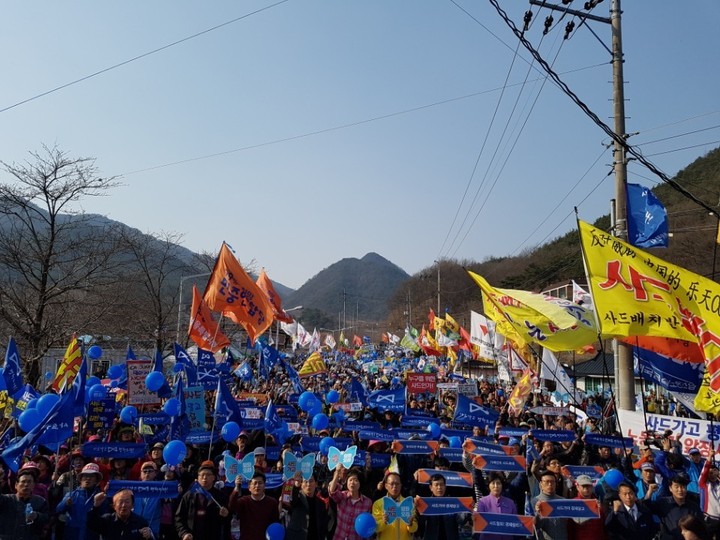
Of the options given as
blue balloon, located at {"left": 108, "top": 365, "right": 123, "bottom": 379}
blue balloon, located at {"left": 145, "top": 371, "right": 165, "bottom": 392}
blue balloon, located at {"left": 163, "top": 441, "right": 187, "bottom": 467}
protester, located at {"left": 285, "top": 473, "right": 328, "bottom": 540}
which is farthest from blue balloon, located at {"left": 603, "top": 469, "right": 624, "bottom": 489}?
blue balloon, located at {"left": 108, "top": 365, "right": 123, "bottom": 379}

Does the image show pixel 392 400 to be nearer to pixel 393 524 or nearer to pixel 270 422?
pixel 270 422

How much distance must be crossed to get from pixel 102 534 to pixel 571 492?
522cm

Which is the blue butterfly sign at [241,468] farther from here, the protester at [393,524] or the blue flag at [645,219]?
the blue flag at [645,219]

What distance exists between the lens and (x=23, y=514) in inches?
214

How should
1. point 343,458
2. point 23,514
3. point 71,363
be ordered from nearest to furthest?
point 23,514 < point 343,458 < point 71,363

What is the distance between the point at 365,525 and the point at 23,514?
3.13 m

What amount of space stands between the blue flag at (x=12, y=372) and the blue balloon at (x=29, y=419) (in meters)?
3.55

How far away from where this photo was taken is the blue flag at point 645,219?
11359mm

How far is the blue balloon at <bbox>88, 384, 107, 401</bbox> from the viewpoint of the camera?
1123 cm

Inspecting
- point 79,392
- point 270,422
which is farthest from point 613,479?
point 79,392

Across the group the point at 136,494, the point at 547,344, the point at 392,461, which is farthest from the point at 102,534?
the point at 547,344

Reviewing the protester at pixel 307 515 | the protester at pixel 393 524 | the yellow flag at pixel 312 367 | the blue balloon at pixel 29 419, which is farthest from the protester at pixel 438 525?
the yellow flag at pixel 312 367

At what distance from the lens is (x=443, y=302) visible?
84.6 metres

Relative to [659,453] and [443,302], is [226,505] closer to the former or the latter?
[659,453]
